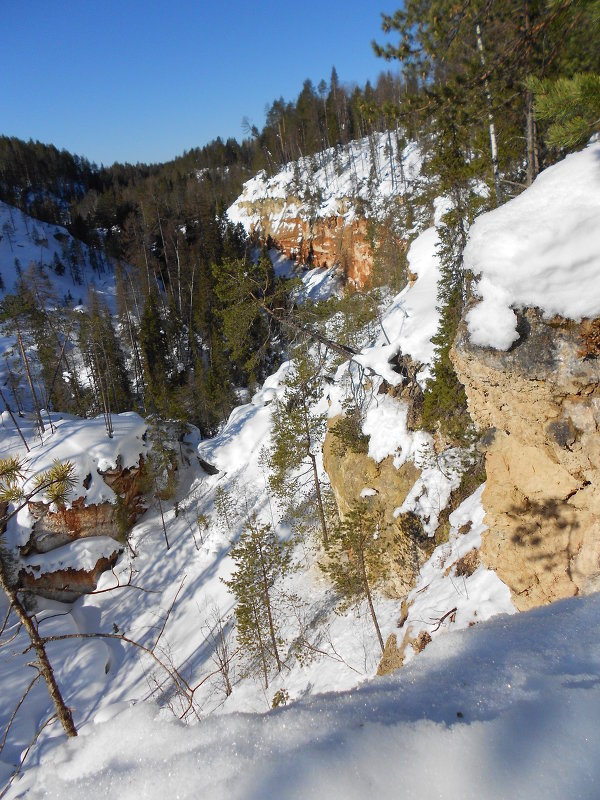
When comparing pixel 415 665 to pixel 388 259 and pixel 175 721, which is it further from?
pixel 388 259

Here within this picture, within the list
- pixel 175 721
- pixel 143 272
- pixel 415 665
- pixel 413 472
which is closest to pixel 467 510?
pixel 413 472

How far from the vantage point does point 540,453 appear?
185 inches

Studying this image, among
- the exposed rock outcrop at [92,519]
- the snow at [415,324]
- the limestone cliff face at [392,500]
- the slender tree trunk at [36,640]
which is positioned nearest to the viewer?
the slender tree trunk at [36,640]

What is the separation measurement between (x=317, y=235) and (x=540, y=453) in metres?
48.6

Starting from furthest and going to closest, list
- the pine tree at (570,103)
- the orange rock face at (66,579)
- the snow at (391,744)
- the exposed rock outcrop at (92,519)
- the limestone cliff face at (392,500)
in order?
the exposed rock outcrop at (92,519), the orange rock face at (66,579), the limestone cliff face at (392,500), the pine tree at (570,103), the snow at (391,744)

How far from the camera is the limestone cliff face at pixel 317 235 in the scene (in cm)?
4281

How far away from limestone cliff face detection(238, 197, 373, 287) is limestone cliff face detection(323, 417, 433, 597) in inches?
1208

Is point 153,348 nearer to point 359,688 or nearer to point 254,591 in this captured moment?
point 254,591

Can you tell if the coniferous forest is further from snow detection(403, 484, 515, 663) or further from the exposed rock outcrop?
the exposed rock outcrop

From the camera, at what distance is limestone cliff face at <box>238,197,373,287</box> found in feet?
140

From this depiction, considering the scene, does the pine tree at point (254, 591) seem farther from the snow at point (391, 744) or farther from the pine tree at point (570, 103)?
the pine tree at point (570, 103)

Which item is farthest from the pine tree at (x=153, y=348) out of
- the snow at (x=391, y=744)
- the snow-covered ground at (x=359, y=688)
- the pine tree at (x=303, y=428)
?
the snow at (x=391, y=744)

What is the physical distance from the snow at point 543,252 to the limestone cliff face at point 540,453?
20cm

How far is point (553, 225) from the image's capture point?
12.0 feet
